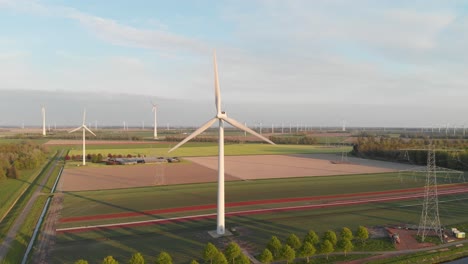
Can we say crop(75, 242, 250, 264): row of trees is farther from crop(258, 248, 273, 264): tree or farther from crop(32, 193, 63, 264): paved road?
crop(32, 193, 63, 264): paved road

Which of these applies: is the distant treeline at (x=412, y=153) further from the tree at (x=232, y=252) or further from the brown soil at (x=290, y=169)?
the tree at (x=232, y=252)

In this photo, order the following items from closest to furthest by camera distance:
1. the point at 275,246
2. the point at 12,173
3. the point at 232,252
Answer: the point at 232,252, the point at 275,246, the point at 12,173

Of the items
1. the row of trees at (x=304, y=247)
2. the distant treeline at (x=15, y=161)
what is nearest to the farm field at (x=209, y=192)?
the row of trees at (x=304, y=247)

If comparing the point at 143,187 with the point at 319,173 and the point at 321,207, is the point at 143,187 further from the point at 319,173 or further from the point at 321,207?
the point at 319,173

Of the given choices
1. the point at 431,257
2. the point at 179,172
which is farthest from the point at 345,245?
the point at 179,172

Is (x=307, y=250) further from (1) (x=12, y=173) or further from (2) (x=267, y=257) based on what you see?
(1) (x=12, y=173)

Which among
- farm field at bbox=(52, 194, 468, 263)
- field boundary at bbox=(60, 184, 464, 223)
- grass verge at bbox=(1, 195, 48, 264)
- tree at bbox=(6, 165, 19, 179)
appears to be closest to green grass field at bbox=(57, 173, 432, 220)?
field boundary at bbox=(60, 184, 464, 223)
